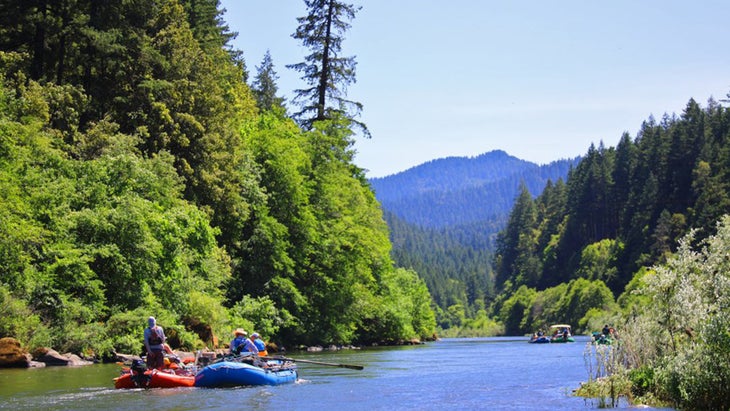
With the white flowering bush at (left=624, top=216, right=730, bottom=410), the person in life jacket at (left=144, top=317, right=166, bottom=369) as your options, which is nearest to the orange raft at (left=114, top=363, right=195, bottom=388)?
the person in life jacket at (left=144, top=317, right=166, bottom=369)

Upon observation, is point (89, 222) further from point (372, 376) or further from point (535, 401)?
point (535, 401)

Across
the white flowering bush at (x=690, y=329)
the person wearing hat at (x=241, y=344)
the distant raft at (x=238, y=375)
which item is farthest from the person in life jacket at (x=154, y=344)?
the white flowering bush at (x=690, y=329)

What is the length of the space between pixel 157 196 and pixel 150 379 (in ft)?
52.5

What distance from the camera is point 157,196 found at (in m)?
40.0

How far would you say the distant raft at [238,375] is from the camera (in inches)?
1042

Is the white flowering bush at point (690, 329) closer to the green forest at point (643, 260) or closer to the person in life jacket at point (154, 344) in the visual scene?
the green forest at point (643, 260)

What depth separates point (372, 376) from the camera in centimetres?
3244

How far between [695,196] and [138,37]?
92.3 m

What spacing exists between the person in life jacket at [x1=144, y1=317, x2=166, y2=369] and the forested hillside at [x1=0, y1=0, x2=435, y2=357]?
7.38m

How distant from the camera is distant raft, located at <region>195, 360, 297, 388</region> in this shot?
2647 cm

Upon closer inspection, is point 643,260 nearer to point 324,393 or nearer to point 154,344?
point 324,393

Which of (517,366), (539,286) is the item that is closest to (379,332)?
(517,366)

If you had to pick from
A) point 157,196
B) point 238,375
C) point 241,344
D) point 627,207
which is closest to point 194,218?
point 157,196

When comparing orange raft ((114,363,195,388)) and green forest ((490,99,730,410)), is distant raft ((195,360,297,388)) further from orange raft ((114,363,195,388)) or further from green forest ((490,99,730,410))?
green forest ((490,99,730,410))
